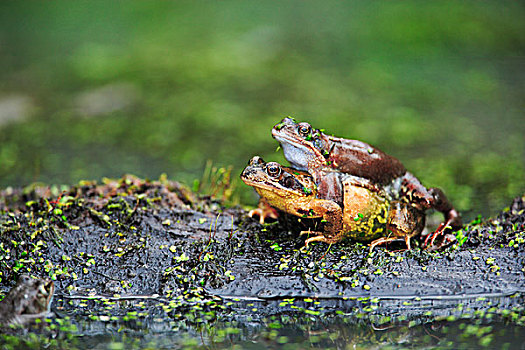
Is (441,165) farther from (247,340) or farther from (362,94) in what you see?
(247,340)

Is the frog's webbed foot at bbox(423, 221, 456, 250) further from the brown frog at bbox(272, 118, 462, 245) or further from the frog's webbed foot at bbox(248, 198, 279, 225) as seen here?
the frog's webbed foot at bbox(248, 198, 279, 225)

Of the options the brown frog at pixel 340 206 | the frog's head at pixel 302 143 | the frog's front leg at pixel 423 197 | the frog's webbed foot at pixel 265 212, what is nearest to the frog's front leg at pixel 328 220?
the brown frog at pixel 340 206

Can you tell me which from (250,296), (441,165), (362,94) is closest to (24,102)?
(362,94)

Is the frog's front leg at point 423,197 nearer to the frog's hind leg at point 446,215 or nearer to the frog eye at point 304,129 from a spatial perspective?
the frog's hind leg at point 446,215

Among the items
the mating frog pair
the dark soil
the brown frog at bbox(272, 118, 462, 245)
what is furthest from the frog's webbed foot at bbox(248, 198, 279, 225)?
the brown frog at bbox(272, 118, 462, 245)

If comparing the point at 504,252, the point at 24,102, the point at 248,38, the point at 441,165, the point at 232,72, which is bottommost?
the point at 504,252

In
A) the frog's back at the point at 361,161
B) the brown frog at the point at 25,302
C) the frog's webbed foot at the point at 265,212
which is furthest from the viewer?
the frog's webbed foot at the point at 265,212

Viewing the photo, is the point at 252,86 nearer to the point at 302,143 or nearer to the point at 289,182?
the point at 302,143
